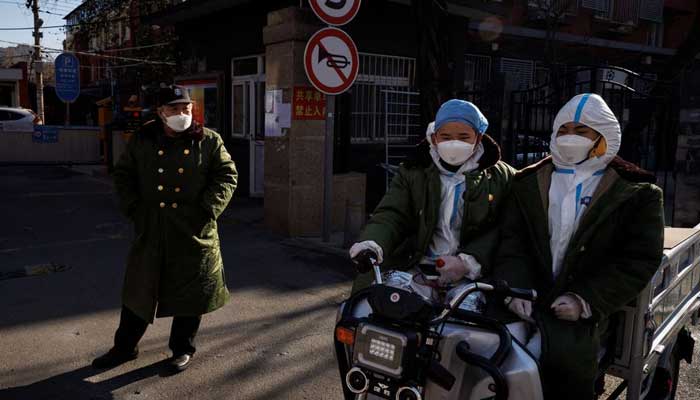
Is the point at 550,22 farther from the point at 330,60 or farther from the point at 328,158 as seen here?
the point at 328,158

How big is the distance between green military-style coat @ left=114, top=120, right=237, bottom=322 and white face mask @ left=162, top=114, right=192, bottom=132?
0.04 metres

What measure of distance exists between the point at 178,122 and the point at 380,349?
2279 mm

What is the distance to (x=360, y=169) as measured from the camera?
1074cm

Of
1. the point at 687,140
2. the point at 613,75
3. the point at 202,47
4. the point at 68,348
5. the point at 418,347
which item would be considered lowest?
the point at 68,348

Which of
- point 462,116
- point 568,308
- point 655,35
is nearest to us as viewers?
point 568,308

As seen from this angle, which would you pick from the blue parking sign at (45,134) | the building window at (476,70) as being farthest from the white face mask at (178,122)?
the blue parking sign at (45,134)

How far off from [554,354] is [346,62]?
5269 mm

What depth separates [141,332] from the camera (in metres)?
3.92

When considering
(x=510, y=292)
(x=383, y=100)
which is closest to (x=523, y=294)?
(x=510, y=292)

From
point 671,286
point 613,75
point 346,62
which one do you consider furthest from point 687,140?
point 671,286

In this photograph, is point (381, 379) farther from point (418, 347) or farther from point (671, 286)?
point (671, 286)

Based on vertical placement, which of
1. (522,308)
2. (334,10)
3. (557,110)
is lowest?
(522,308)

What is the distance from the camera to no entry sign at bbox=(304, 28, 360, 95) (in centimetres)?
681

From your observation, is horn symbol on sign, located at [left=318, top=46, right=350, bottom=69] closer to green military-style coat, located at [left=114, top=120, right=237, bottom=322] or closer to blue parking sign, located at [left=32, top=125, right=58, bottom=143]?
green military-style coat, located at [left=114, top=120, right=237, bottom=322]
